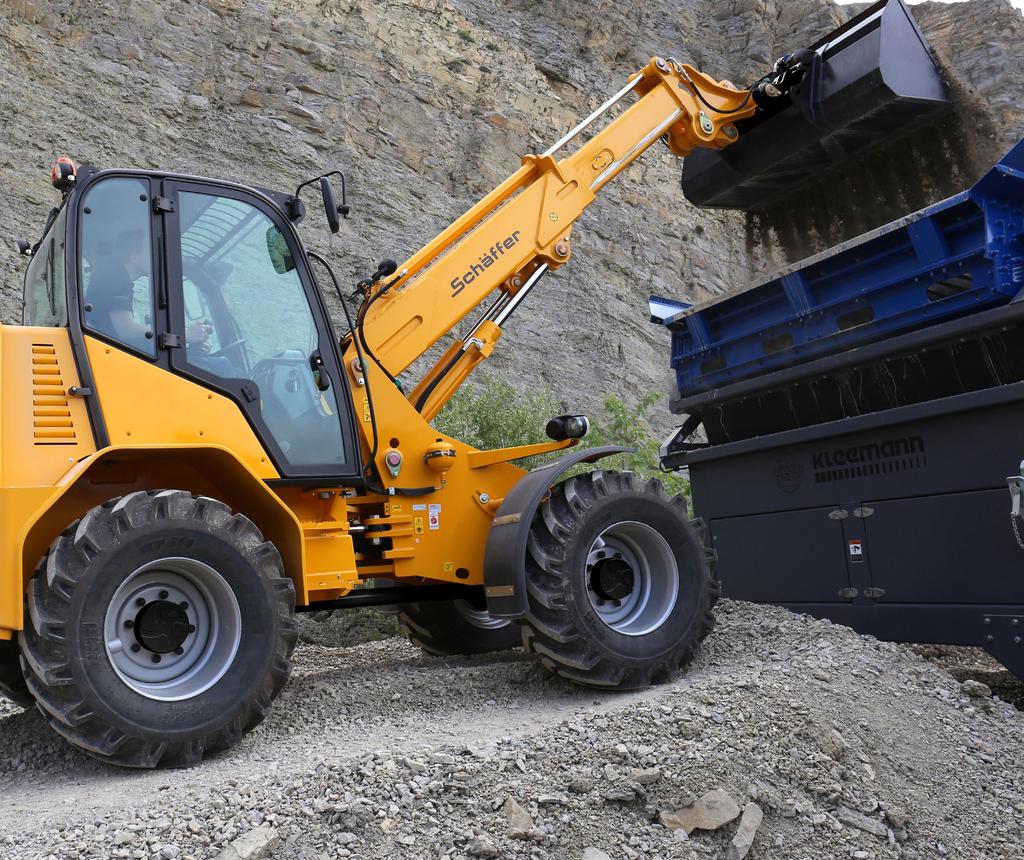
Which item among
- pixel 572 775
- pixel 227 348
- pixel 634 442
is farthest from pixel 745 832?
pixel 634 442

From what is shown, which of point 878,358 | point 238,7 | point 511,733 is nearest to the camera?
point 511,733

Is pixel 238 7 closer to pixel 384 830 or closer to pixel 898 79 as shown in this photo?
pixel 898 79

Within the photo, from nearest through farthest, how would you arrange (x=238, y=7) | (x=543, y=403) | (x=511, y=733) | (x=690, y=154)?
(x=511, y=733), (x=690, y=154), (x=543, y=403), (x=238, y=7)

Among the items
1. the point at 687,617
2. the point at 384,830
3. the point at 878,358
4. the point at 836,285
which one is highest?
the point at 836,285

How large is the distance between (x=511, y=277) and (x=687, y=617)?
7.35ft

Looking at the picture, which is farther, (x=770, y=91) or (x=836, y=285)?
(x=770, y=91)

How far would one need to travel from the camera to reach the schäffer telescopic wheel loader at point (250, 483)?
12.3 ft

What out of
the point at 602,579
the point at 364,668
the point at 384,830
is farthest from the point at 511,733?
the point at 364,668

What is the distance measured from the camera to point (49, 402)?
154 inches

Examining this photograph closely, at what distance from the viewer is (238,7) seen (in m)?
16.1

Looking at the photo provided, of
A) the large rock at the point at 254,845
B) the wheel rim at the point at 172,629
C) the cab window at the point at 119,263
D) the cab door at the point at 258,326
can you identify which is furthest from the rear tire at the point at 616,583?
the cab window at the point at 119,263

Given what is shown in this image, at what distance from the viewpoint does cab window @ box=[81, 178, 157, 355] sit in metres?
4.18

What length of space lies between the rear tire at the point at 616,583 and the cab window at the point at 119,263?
2.01 meters

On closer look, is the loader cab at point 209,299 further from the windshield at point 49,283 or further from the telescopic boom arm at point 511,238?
the telescopic boom arm at point 511,238
